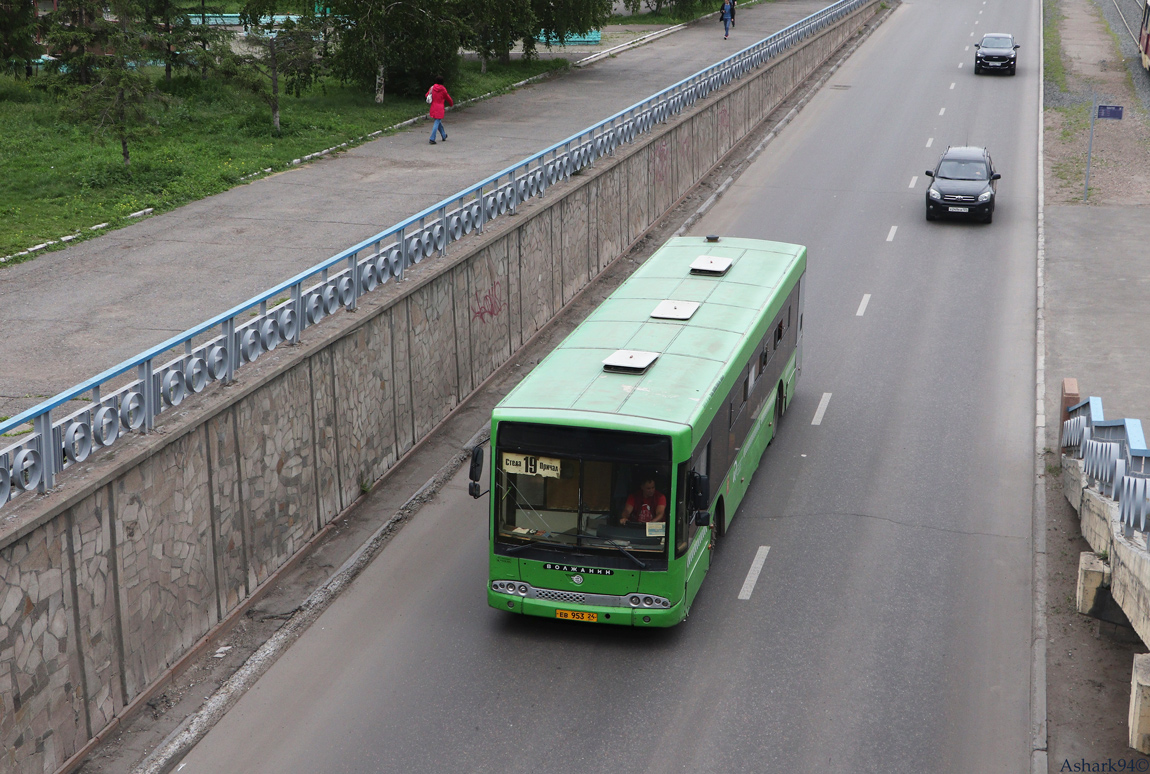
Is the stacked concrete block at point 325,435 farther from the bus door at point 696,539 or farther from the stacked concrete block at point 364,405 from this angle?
the bus door at point 696,539

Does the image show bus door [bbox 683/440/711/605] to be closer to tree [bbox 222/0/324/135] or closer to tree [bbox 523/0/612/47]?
tree [bbox 222/0/324/135]

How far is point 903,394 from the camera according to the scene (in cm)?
1877

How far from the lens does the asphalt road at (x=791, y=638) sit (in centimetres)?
1012

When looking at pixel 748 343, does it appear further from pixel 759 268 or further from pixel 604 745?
pixel 604 745

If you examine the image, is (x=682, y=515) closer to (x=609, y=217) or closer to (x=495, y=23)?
(x=609, y=217)

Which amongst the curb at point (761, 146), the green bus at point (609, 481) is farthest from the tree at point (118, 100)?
the green bus at point (609, 481)

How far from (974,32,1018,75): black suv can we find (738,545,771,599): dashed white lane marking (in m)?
40.3

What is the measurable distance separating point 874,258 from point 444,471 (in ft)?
46.9

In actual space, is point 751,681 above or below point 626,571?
below

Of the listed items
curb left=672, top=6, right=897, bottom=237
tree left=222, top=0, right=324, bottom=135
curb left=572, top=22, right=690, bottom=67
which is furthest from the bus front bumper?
curb left=572, top=22, right=690, bottom=67

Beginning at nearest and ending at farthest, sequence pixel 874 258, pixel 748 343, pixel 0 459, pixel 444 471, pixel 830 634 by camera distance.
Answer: pixel 0 459
pixel 830 634
pixel 748 343
pixel 444 471
pixel 874 258

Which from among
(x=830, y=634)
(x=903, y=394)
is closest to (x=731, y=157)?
(x=903, y=394)

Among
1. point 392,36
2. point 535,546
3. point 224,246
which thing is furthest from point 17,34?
point 535,546

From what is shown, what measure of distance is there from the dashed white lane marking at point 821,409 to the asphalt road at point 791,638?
0.09 metres
